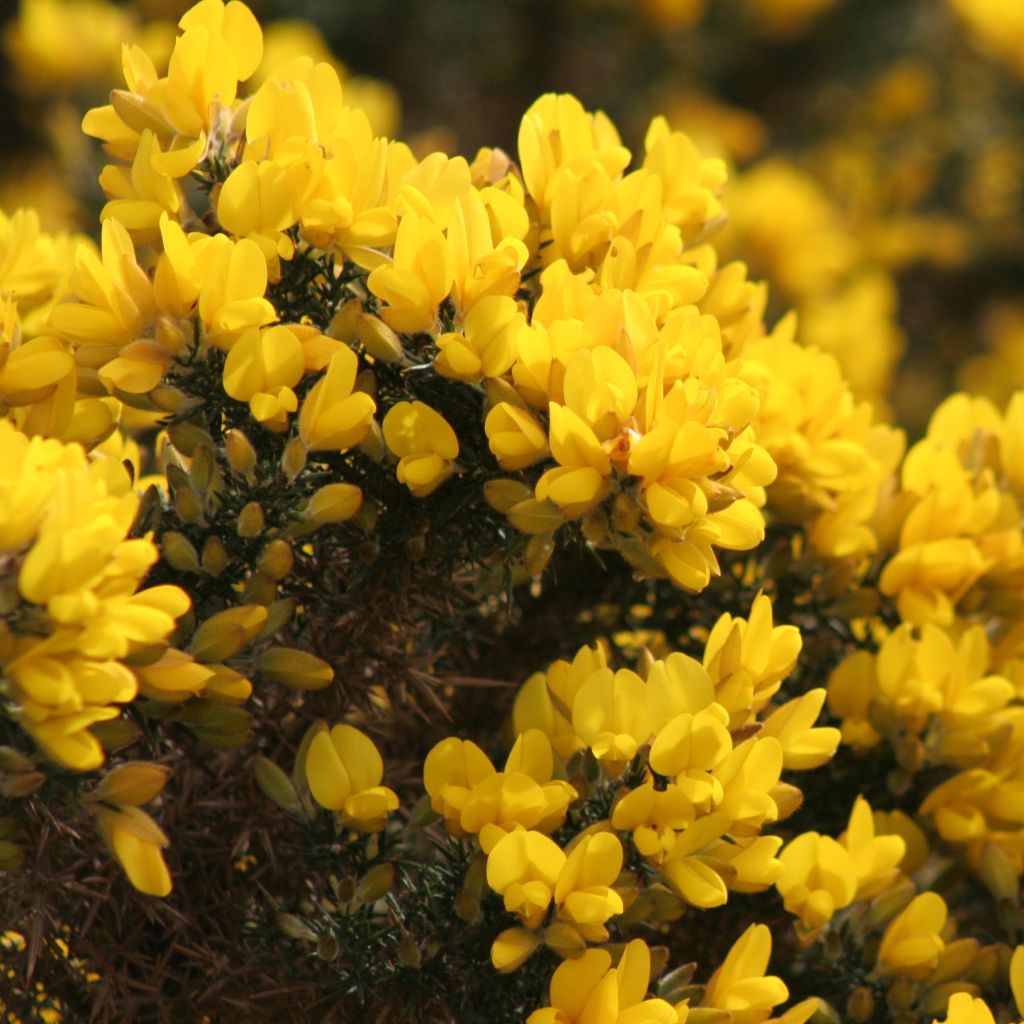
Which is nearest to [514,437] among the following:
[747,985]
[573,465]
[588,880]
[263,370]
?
[573,465]

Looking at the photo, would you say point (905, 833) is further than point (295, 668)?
Answer: Yes

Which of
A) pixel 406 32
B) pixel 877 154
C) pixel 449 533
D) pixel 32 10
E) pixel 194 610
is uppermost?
pixel 877 154

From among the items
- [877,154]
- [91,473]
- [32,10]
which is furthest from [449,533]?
[877,154]

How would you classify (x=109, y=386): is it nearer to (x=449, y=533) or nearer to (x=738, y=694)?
(x=449, y=533)

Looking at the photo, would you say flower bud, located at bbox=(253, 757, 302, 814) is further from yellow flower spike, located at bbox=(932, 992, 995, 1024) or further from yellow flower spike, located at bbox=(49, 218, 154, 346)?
yellow flower spike, located at bbox=(932, 992, 995, 1024)

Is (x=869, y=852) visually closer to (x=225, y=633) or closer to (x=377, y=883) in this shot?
(x=377, y=883)

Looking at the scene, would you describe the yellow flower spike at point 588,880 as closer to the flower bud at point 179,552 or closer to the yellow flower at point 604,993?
the yellow flower at point 604,993
